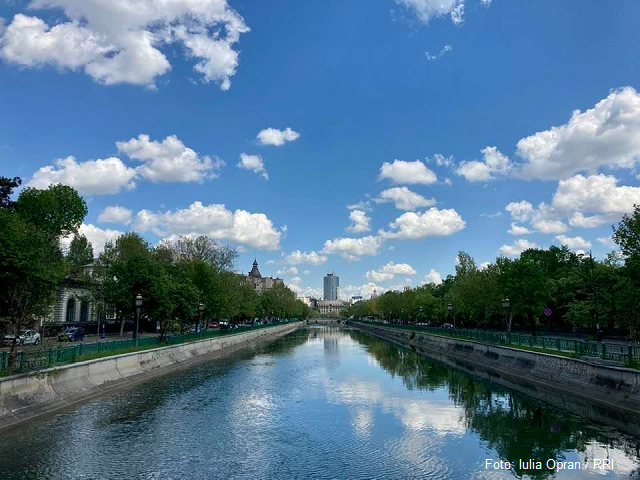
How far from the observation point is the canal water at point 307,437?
50.6ft

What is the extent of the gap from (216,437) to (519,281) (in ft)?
138

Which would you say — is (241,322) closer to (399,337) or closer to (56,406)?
(399,337)

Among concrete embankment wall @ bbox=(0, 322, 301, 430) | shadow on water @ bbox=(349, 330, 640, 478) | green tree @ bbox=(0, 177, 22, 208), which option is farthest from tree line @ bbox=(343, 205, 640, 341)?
green tree @ bbox=(0, 177, 22, 208)

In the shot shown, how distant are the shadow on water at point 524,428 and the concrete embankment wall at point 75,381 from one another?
62.9 ft

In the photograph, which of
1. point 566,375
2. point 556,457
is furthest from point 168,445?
point 566,375

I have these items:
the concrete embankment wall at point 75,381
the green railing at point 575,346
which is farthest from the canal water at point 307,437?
the green railing at point 575,346

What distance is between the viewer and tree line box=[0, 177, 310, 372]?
72.5 ft

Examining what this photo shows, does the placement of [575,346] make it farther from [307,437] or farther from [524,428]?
[307,437]

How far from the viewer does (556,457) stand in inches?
691

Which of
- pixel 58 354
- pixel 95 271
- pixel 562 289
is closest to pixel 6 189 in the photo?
pixel 95 271

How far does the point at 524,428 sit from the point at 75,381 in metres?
22.4

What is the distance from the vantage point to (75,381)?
25188 mm

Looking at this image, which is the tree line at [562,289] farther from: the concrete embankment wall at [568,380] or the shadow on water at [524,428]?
the shadow on water at [524,428]

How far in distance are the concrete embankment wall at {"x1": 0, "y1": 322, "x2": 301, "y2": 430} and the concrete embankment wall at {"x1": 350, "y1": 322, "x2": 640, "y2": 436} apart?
2545 centimetres
